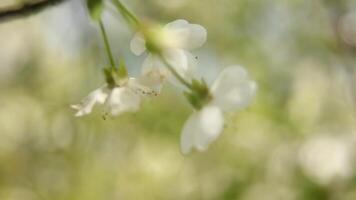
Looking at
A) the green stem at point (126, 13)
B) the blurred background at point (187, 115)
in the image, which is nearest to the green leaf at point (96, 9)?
the green stem at point (126, 13)

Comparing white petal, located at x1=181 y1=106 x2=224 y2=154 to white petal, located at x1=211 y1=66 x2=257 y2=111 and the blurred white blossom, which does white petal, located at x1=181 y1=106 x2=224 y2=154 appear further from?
the blurred white blossom

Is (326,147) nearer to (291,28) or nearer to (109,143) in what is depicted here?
(291,28)

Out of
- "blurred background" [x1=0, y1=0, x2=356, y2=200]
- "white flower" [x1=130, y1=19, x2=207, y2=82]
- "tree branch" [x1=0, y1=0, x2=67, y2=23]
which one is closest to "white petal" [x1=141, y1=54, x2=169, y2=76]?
"white flower" [x1=130, y1=19, x2=207, y2=82]

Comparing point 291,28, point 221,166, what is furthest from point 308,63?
point 221,166

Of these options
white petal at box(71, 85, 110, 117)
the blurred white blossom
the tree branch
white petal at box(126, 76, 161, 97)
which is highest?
the tree branch

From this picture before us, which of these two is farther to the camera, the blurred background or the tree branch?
the blurred background

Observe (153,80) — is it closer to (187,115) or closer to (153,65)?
(153,65)

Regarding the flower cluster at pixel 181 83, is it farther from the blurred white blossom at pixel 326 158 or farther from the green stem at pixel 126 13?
the blurred white blossom at pixel 326 158
